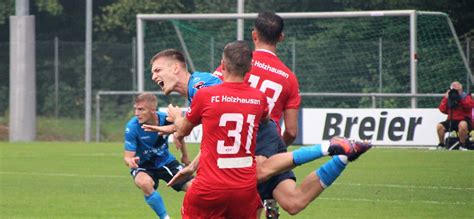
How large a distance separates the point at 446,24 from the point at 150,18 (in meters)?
7.88

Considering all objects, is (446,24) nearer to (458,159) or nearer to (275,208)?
(458,159)

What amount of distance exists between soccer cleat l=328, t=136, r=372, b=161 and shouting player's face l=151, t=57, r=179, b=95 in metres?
1.45

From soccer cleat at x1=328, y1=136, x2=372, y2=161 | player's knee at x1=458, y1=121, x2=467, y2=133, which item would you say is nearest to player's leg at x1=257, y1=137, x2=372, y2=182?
soccer cleat at x1=328, y1=136, x2=372, y2=161

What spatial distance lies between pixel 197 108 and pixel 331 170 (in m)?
1.17

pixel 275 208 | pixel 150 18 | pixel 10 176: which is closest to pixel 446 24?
pixel 150 18

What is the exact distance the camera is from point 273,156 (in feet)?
29.6

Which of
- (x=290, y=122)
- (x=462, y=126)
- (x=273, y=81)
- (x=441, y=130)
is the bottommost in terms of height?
(x=441, y=130)

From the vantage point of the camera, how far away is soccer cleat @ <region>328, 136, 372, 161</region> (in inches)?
327

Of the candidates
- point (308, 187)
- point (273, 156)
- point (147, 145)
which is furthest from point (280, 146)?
point (147, 145)

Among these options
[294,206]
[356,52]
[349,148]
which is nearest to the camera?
[349,148]

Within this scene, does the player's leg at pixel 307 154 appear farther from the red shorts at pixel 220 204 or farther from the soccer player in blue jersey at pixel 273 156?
the red shorts at pixel 220 204

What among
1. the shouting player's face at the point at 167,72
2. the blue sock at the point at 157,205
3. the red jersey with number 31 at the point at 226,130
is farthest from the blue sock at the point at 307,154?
the blue sock at the point at 157,205

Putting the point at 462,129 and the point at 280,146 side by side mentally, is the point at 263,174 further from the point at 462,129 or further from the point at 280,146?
the point at 462,129

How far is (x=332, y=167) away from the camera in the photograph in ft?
28.3
